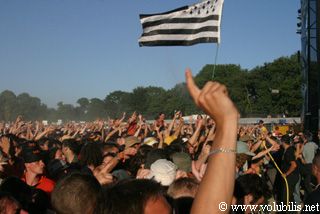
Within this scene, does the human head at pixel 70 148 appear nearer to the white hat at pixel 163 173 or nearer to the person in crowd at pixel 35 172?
the person in crowd at pixel 35 172

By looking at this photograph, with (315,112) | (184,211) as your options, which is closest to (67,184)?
(184,211)

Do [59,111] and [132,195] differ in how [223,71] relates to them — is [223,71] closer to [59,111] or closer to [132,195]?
[59,111]

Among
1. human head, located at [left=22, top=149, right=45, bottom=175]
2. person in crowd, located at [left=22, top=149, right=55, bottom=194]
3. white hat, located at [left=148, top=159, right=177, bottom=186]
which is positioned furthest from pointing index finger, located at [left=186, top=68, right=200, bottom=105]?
human head, located at [left=22, top=149, right=45, bottom=175]

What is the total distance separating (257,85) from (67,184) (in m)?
93.6

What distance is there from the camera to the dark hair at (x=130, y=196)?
2.08 meters

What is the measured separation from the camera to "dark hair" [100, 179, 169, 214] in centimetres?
208

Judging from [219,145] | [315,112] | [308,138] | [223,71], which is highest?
[223,71]

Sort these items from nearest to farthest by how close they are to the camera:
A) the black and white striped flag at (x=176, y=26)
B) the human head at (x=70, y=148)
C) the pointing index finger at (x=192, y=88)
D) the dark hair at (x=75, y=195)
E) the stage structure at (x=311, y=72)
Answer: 1. the pointing index finger at (x=192, y=88)
2. the dark hair at (x=75, y=195)
3. the human head at (x=70, y=148)
4. the black and white striped flag at (x=176, y=26)
5. the stage structure at (x=311, y=72)

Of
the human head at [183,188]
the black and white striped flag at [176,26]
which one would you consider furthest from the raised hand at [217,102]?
the black and white striped flag at [176,26]

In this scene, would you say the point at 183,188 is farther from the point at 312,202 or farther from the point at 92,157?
the point at 92,157

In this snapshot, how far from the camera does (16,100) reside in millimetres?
47969

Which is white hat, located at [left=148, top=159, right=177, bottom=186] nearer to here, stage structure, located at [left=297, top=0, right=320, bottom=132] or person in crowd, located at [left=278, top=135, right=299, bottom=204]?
person in crowd, located at [left=278, top=135, right=299, bottom=204]

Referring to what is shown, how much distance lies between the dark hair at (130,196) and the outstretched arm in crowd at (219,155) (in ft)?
1.64

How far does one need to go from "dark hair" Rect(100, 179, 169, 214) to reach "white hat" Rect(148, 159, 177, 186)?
6.24 feet
